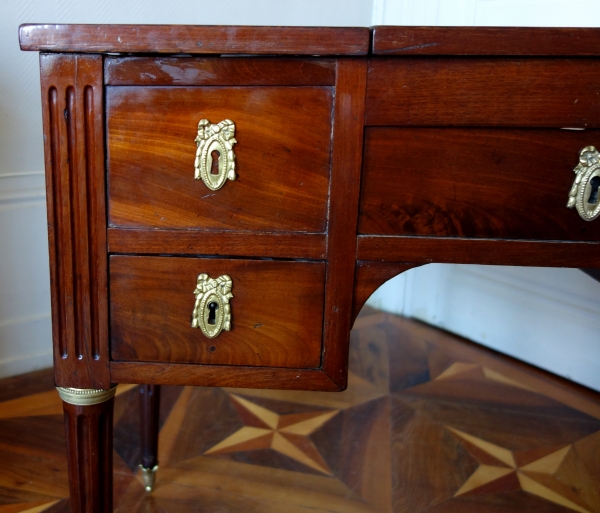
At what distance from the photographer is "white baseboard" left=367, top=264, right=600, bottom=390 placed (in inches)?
53.7

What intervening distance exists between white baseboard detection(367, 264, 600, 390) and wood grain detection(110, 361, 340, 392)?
90 cm

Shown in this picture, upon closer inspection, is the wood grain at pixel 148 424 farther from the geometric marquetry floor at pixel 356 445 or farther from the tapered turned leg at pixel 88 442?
the tapered turned leg at pixel 88 442

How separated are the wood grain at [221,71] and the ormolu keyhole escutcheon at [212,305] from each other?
0.65 ft

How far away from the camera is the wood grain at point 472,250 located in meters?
0.64

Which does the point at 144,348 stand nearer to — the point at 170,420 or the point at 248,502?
the point at 248,502

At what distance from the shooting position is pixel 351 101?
604 millimetres

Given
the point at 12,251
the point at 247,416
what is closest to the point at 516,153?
the point at 247,416

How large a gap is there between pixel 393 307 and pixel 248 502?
0.87m

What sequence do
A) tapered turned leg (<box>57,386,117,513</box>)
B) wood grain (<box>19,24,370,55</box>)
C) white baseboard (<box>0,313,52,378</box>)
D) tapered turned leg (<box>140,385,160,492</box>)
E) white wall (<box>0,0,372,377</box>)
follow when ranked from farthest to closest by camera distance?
white baseboard (<box>0,313,52,378</box>)
white wall (<box>0,0,372,377</box>)
tapered turned leg (<box>140,385,160,492</box>)
tapered turned leg (<box>57,386,117,513</box>)
wood grain (<box>19,24,370,55</box>)

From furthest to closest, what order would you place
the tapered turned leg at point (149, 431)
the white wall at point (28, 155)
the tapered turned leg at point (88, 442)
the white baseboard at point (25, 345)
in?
the white baseboard at point (25, 345) < the white wall at point (28, 155) < the tapered turned leg at point (149, 431) < the tapered turned leg at point (88, 442)

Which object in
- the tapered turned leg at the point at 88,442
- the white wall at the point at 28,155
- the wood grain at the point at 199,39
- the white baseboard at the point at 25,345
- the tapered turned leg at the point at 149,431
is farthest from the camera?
the white baseboard at the point at 25,345

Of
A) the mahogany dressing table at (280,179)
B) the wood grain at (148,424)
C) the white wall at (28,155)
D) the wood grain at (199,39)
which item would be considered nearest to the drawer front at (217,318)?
the mahogany dressing table at (280,179)

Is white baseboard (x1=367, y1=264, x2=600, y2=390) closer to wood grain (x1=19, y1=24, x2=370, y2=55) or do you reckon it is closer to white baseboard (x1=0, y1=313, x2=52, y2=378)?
white baseboard (x1=0, y1=313, x2=52, y2=378)

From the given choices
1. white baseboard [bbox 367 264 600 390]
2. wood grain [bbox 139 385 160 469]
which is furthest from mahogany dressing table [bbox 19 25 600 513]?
white baseboard [bbox 367 264 600 390]
